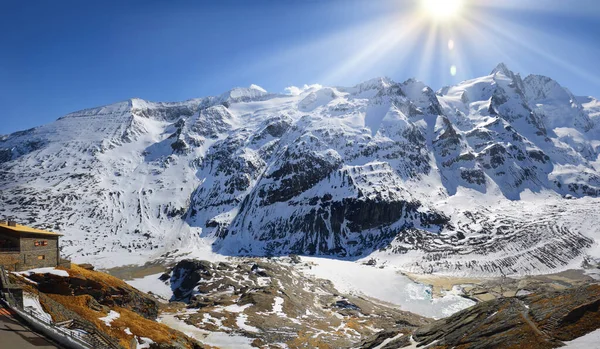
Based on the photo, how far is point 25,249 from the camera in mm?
38625

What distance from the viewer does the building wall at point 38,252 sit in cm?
3841

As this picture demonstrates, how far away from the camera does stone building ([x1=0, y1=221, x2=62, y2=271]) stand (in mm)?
37031

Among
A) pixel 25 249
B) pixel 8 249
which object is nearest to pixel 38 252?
pixel 25 249

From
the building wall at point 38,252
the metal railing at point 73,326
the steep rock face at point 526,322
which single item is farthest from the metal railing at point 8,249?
the steep rock face at point 526,322

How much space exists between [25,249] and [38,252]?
5.41 feet

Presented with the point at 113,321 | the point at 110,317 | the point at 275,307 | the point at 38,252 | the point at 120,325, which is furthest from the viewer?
the point at 275,307

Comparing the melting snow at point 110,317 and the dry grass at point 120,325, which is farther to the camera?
the melting snow at point 110,317

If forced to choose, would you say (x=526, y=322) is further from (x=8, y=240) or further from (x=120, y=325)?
(x=8, y=240)

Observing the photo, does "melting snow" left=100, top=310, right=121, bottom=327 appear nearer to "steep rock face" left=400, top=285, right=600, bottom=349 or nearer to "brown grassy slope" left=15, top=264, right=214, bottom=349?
"brown grassy slope" left=15, top=264, right=214, bottom=349

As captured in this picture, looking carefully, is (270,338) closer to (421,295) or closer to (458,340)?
(458,340)

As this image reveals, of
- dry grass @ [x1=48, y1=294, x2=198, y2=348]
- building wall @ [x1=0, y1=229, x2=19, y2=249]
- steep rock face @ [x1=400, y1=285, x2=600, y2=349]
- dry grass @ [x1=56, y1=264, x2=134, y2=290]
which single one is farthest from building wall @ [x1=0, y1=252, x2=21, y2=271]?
steep rock face @ [x1=400, y1=285, x2=600, y2=349]

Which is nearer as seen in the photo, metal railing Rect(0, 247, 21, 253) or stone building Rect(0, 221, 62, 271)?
metal railing Rect(0, 247, 21, 253)

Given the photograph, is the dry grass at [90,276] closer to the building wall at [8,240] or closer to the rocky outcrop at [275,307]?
the building wall at [8,240]

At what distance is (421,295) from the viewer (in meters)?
120
